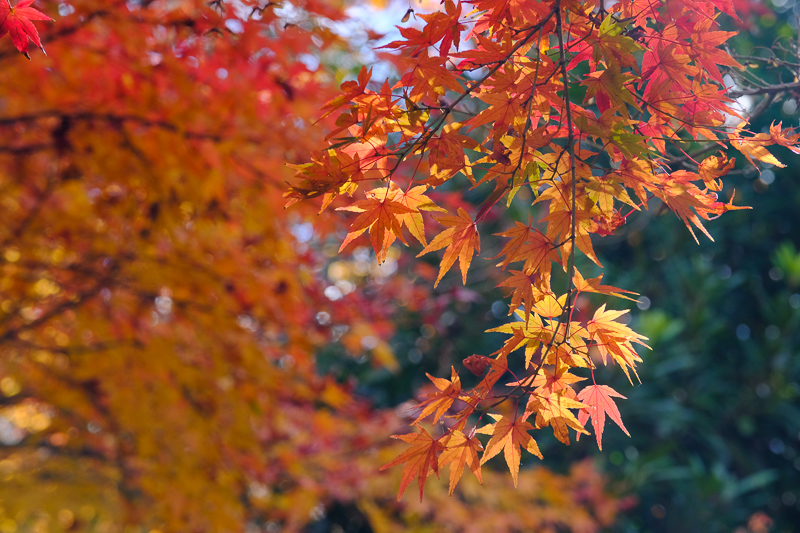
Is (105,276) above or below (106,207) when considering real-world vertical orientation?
below

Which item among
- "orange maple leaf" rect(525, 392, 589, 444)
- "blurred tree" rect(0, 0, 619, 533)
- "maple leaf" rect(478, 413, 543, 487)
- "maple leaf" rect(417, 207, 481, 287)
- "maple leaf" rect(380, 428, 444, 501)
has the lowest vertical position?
"blurred tree" rect(0, 0, 619, 533)

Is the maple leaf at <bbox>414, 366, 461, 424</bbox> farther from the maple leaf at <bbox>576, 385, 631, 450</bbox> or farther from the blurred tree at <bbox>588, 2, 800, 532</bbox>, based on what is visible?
the blurred tree at <bbox>588, 2, 800, 532</bbox>

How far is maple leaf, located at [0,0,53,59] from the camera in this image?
0.91m

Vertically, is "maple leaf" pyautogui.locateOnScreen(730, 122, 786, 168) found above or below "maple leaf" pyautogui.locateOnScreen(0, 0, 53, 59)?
above

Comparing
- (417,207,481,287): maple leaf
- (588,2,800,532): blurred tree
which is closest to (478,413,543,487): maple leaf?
(417,207,481,287): maple leaf

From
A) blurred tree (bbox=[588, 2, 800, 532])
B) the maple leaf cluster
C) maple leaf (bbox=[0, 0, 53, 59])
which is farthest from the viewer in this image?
blurred tree (bbox=[588, 2, 800, 532])

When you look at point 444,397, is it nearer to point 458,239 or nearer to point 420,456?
point 420,456

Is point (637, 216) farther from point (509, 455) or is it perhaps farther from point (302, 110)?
point (509, 455)

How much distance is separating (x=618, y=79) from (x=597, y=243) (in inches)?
192

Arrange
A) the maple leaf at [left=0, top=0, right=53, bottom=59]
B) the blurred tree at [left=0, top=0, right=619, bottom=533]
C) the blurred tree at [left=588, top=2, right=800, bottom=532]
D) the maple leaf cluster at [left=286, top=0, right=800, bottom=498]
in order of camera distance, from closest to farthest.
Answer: the maple leaf cluster at [left=286, top=0, right=800, bottom=498]
the maple leaf at [left=0, top=0, right=53, bottom=59]
the blurred tree at [left=0, top=0, right=619, bottom=533]
the blurred tree at [left=588, top=2, right=800, bottom=532]

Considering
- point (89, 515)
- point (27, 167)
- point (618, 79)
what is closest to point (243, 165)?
point (27, 167)

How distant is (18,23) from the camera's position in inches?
36.3

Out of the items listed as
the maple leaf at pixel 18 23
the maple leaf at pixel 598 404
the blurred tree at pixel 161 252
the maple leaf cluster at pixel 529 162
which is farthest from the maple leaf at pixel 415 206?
the blurred tree at pixel 161 252

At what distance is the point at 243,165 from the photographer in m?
2.42
